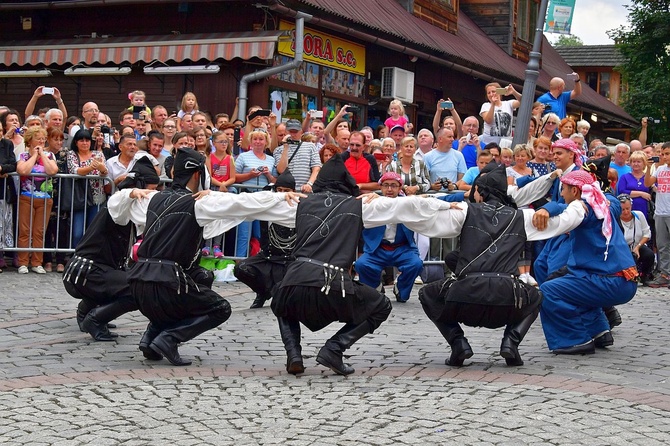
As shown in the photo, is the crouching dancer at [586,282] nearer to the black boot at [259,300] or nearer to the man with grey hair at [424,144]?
the black boot at [259,300]

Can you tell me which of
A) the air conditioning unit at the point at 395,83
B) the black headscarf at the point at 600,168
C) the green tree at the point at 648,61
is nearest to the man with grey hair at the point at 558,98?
the air conditioning unit at the point at 395,83

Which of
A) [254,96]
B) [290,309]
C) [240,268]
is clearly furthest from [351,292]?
[254,96]

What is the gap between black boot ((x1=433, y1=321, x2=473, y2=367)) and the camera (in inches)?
336

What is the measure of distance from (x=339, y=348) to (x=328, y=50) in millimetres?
13109

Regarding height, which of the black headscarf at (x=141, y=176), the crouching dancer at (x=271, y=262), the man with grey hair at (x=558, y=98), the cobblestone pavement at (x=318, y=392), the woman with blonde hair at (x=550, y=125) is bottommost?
the cobblestone pavement at (x=318, y=392)

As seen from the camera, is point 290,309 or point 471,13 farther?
point 471,13

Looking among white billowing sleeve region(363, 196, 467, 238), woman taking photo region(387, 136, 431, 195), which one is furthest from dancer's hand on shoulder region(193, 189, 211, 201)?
woman taking photo region(387, 136, 431, 195)

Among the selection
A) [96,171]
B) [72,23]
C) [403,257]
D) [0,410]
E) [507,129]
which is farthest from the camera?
[72,23]

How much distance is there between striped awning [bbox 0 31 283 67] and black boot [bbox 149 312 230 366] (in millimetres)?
9892

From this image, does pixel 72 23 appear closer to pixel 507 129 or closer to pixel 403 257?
pixel 507 129

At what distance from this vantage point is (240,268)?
11.6 m

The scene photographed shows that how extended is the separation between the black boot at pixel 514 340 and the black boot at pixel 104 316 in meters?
3.09

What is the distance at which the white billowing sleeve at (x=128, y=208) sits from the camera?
8.84 meters

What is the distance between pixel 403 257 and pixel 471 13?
21603 mm
